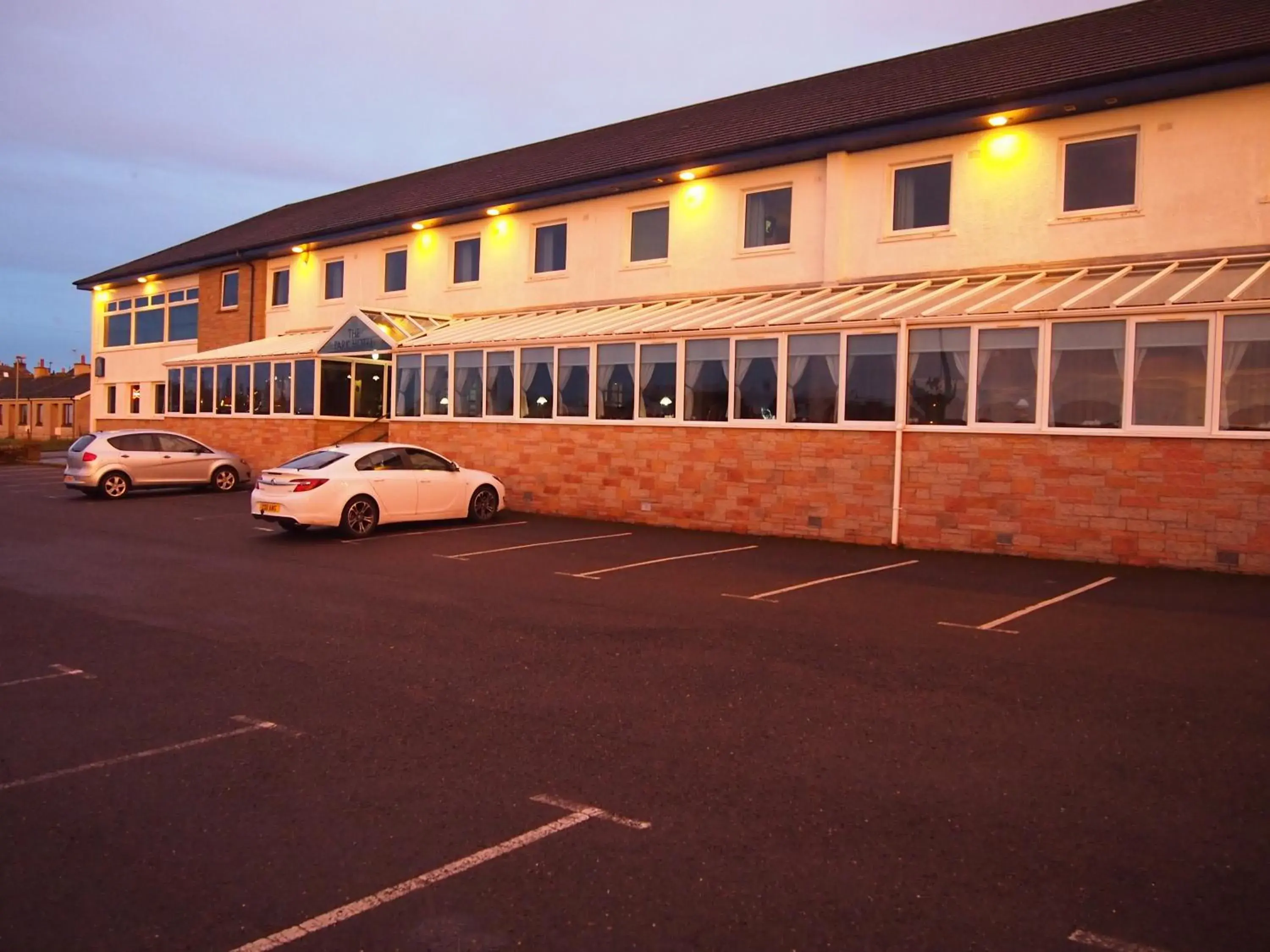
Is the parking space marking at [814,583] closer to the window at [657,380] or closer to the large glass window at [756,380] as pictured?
the large glass window at [756,380]

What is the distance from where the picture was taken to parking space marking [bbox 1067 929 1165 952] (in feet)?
11.2

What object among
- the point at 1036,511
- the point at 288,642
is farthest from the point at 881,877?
the point at 1036,511

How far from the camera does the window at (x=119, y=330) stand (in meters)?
39.6

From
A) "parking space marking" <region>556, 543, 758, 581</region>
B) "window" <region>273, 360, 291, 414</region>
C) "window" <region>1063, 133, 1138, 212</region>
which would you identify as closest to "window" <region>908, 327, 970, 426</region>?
"parking space marking" <region>556, 543, 758, 581</region>

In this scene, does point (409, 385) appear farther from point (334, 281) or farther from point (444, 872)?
point (444, 872)

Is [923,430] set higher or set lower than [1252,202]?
lower

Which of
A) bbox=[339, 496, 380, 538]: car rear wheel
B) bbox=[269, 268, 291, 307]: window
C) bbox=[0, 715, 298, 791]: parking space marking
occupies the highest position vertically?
bbox=[269, 268, 291, 307]: window

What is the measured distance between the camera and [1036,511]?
1405cm

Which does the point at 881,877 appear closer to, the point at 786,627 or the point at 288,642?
the point at 786,627

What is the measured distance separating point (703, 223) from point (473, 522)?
874 centimetres

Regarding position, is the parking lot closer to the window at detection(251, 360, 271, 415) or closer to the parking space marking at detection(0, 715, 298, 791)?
the parking space marking at detection(0, 715, 298, 791)

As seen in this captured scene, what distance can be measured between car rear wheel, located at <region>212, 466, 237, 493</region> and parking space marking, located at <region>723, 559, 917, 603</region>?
17.5 m

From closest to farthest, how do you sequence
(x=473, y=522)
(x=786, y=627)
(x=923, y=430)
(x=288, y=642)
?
(x=288, y=642)
(x=786, y=627)
(x=923, y=430)
(x=473, y=522)

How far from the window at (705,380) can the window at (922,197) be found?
4.68m
